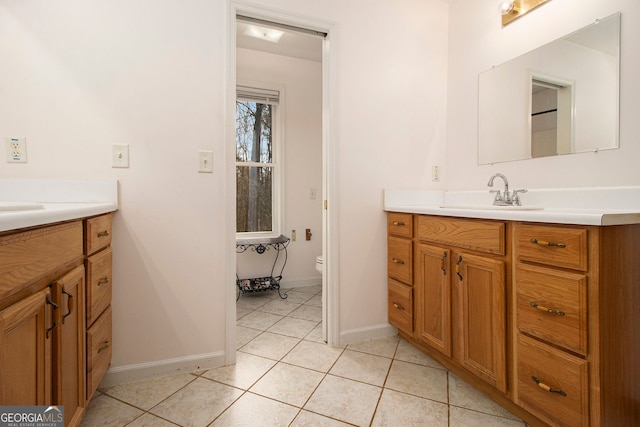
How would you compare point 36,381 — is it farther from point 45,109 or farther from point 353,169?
point 353,169

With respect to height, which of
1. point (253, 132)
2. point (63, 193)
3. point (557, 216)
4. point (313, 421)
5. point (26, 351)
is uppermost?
point (253, 132)

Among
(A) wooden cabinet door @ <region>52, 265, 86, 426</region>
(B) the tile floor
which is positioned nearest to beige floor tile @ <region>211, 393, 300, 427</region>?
(B) the tile floor

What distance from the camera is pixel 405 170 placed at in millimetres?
2098

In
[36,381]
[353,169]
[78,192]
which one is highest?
[353,169]

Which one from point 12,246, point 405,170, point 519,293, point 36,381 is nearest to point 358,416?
point 519,293

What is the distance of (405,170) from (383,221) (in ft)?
1.30

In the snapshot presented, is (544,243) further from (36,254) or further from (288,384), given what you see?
Answer: (36,254)

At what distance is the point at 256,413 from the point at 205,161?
4.05 ft

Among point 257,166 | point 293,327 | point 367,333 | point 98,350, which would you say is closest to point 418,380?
point 367,333

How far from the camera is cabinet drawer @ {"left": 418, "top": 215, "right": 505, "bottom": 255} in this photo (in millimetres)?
1265

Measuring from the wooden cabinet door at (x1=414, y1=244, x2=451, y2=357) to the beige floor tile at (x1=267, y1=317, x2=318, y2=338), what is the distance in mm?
784

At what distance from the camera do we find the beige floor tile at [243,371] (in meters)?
1.53

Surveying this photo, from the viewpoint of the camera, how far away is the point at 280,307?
263 cm

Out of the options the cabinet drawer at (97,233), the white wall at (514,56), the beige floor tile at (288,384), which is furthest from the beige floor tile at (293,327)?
the white wall at (514,56)
